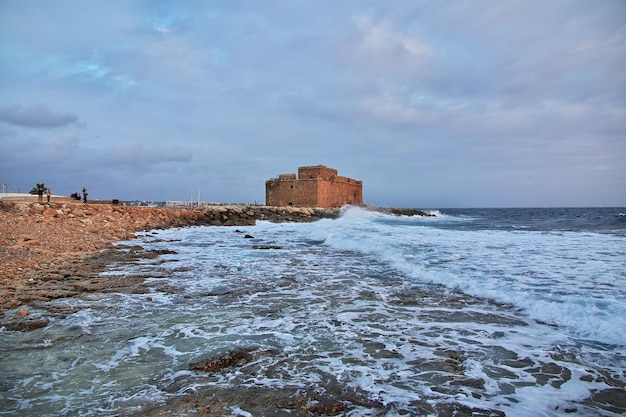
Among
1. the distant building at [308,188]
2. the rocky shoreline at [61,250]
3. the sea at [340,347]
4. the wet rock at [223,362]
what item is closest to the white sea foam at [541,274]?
the sea at [340,347]

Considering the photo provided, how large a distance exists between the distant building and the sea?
1001 inches

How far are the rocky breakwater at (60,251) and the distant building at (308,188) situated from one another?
15.0 metres

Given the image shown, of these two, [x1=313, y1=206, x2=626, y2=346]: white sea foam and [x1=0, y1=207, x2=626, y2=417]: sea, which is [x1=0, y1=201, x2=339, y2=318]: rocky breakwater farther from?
[x1=313, y1=206, x2=626, y2=346]: white sea foam

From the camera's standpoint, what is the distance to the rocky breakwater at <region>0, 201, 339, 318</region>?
4.88 m

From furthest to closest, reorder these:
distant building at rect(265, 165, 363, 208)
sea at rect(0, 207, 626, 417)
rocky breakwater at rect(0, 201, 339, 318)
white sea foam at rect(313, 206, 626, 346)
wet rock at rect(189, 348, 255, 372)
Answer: distant building at rect(265, 165, 363, 208), rocky breakwater at rect(0, 201, 339, 318), white sea foam at rect(313, 206, 626, 346), wet rock at rect(189, 348, 255, 372), sea at rect(0, 207, 626, 417)

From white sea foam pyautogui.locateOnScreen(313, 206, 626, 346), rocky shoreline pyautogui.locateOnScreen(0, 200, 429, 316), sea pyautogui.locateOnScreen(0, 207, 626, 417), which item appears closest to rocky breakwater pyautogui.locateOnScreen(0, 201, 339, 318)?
rocky shoreline pyautogui.locateOnScreen(0, 200, 429, 316)

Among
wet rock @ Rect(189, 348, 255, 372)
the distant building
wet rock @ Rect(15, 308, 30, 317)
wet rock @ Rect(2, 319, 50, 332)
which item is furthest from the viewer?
the distant building

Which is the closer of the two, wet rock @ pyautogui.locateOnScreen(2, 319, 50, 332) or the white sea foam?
wet rock @ pyautogui.locateOnScreen(2, 319, 50, 332)

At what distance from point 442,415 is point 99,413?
76.8 inches

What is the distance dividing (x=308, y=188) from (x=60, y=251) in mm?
24891

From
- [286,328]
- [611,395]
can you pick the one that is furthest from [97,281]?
[611,395]

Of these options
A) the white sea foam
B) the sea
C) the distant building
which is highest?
the distant building

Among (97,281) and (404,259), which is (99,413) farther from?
(404,259)

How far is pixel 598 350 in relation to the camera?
10.2 ft
